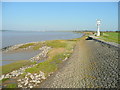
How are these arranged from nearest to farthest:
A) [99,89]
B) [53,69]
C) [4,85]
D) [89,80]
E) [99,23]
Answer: [99,89], [89,80], [4,85], [53,69], [99,23]

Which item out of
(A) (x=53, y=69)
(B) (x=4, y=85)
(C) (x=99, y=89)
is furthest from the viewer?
(A) (x=53, y=69)

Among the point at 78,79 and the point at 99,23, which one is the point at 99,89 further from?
the point at 99,23

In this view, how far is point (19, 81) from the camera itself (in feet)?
42.2

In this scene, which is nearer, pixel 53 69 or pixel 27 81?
pixel 27 81

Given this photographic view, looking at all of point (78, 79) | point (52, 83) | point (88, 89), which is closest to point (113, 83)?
point (88, 89)


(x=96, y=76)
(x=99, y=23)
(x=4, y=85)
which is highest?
(x=99, y=23)

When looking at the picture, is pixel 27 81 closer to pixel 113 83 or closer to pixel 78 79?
pixel 78 79

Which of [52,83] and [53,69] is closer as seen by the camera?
[52,83]

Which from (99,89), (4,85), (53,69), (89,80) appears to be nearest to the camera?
(99,89)

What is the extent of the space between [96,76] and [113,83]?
2.05 meters

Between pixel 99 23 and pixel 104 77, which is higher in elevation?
pixel 99 23

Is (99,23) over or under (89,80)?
over

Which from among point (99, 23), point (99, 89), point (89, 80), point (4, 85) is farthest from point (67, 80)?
point (99, 23)

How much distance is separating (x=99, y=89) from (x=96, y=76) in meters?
2.48
